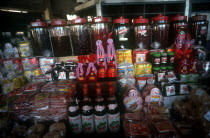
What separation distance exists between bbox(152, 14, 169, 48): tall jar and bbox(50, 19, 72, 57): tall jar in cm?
128

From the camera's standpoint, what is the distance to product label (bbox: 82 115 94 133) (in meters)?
1.10

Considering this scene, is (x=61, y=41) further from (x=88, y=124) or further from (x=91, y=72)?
(x=88, y=124)

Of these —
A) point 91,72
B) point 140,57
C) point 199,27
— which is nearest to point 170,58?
point 140,57

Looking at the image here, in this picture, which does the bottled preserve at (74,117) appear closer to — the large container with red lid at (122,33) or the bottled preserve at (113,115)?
the bottled preserve at (113,115)

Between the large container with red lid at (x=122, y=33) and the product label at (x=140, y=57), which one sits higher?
the large container with red lid at (x=122, y=33)

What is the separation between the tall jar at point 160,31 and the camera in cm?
182

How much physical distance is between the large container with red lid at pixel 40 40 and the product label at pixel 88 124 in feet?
3.60

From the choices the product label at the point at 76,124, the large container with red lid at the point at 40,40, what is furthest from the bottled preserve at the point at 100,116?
the large container with red lid at the point at 40,40

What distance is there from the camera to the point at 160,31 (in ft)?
6.15

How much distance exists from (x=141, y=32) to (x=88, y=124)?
1387 millimetres

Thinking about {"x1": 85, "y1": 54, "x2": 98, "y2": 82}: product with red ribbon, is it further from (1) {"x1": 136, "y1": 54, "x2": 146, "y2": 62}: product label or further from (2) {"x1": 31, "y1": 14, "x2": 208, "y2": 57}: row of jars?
(1) {"x1": 136, "y1": 54, "x2": 146, "y2": 62}: product label

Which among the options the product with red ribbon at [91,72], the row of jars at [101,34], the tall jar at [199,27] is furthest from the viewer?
the tall jar at [199,27]

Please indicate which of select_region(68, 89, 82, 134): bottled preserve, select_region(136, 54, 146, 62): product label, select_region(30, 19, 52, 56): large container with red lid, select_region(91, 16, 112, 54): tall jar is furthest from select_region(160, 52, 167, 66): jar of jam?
select_region(30, 19, 52, 56): large container with red lid

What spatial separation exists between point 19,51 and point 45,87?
730 millimetres
